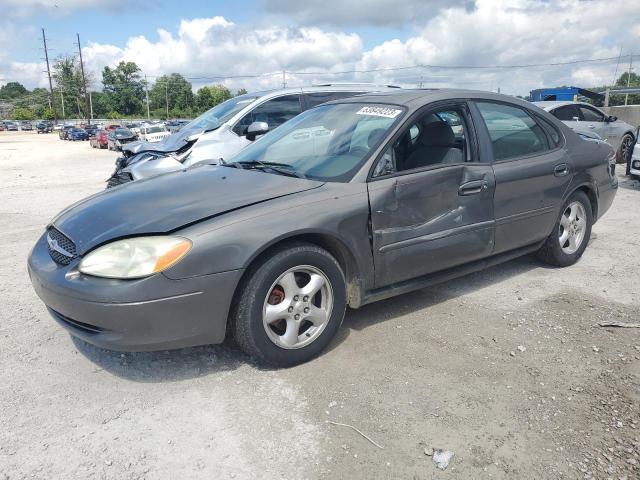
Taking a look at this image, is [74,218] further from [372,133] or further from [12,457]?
[372,133]

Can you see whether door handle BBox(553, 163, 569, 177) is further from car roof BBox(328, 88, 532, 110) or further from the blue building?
the blue building

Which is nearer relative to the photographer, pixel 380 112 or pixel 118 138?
pixel 380 112

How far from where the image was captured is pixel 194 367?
3141 mm

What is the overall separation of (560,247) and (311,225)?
111 inches

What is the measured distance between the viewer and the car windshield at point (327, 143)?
11.3ft

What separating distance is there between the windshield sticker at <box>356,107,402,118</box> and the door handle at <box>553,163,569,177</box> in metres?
1.69

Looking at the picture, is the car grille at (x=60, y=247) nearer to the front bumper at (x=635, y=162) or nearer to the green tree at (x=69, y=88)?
the front bumper at (x=635, y=162)

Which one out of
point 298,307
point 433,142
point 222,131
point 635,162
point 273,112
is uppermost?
point 273,112

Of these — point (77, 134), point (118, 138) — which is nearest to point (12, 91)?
point (77, 134)

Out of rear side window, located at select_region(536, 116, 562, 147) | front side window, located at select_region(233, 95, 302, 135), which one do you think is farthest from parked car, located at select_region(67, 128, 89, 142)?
rear side window, located at select_region(536, 116, 562, 147)

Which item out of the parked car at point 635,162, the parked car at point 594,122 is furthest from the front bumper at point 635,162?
the parked car at point 594,122

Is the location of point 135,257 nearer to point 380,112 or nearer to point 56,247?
point 56,247

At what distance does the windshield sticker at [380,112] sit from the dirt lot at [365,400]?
145cm

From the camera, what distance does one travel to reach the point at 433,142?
3852 millimetres
